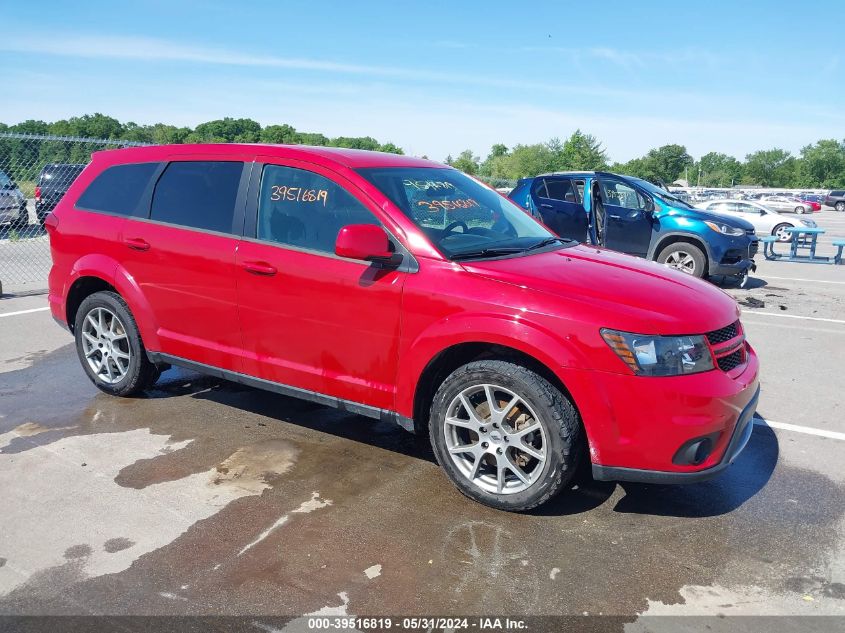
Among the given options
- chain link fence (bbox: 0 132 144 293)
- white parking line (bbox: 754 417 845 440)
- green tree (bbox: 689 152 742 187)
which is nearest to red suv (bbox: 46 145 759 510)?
white parking line (bbox: 754 417 845 440)

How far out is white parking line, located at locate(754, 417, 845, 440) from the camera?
476 centimetres

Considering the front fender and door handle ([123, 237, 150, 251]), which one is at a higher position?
door handle ([123, 237, 150, 251])

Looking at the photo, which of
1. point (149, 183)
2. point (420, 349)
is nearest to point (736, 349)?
point (420, 349)

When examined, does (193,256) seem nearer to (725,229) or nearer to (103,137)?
(725,229)

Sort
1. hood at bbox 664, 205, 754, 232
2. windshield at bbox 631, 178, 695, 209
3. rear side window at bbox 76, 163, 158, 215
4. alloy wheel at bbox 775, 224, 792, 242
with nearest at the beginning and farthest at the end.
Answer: rear side window at bbox 76, 163, 158, 215 → hood at bbox 664, 205, 754, 232 → windshield at bbox 631, 178, 695, 209 → alloy wheel at bbox 775, 224, 792, 242

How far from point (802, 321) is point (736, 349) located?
19.1ft

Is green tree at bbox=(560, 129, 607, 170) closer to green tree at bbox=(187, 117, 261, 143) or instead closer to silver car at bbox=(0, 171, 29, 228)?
green tree at bbox=(187, 117, 261, 143)

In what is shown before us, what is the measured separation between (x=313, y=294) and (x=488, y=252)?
103 cm

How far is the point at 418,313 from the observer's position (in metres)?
3.67

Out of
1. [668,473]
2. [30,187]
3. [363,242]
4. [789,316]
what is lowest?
[789,316]

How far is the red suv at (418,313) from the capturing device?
3.27 m

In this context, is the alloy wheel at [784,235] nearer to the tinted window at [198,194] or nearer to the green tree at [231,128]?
the tinted window at [198,194]

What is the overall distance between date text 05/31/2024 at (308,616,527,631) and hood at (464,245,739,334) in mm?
1380

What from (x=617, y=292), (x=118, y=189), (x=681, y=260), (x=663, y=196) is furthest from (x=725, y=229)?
(x=118, y=189)
